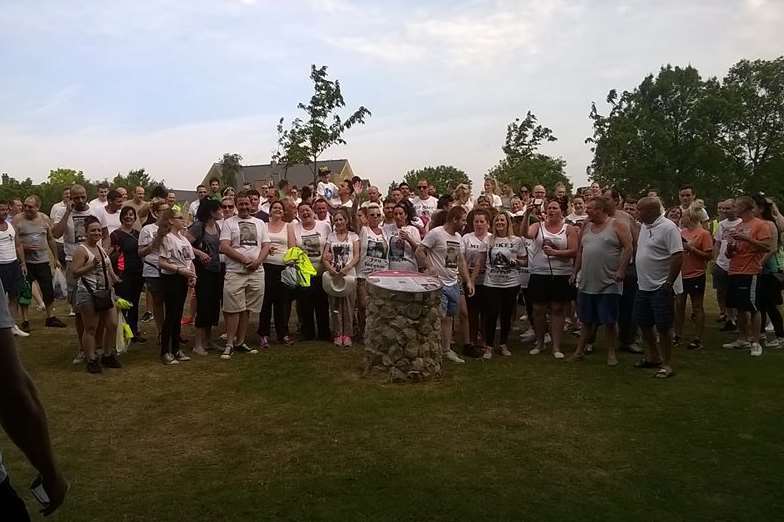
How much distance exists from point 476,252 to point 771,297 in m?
4.08

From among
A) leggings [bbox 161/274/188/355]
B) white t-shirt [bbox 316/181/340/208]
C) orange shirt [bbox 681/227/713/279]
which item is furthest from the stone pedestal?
white t-shirt [bbox 316/181/340/208]

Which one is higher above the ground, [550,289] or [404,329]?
[550,289]

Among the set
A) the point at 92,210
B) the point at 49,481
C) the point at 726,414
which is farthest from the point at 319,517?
the point at 92,210

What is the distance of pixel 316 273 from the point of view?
28.8ft

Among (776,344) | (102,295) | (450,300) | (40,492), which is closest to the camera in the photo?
(40,492)

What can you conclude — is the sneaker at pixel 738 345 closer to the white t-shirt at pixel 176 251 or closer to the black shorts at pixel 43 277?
the white t-shirt at pixel 176 251

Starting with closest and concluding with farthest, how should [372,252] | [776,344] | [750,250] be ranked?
[750,250] → [776,344] → [372,252]

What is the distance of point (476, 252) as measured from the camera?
827 cm

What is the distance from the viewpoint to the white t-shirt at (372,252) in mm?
8641

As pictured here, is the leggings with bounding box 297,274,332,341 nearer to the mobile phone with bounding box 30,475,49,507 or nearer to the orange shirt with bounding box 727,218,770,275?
the orange shirt with bounding box 727,218,770,275

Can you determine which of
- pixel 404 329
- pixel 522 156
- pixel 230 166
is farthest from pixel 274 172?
pixel 404 329

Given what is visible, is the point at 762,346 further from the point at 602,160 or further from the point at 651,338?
the point at 602,160

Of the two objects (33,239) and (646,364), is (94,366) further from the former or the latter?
(646,364)

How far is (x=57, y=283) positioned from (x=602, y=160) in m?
47.4
